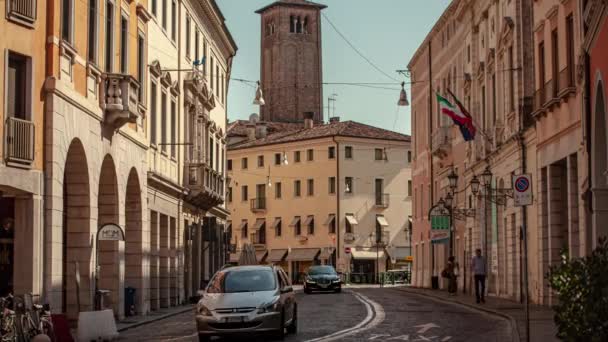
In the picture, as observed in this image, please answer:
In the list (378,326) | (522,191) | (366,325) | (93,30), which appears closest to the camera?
(522,191)

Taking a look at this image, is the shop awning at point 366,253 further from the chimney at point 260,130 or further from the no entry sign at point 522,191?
the no entry sign at point 522,191

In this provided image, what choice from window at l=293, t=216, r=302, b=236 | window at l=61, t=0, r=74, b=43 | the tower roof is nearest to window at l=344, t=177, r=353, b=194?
window at l=293, t=216, r=302, b=236

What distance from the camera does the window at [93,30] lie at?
97.8ft

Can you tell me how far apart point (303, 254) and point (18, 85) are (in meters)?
81.4

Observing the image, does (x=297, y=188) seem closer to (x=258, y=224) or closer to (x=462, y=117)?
(x=258, y=224)

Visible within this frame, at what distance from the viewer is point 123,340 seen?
82.6ft

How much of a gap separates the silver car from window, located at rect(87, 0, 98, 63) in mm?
8113

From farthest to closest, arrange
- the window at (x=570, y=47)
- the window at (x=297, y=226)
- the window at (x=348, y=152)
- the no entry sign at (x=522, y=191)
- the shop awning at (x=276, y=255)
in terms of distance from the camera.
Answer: the shop awning at (x=276, y=255)
the window at (x=297, y=226)
the window at (x=348, y=152)
the window at (x=570, y=47)
the no entry sign at (x=522, y=191)

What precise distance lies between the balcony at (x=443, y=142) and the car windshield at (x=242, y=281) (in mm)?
37369

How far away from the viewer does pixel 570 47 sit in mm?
31547

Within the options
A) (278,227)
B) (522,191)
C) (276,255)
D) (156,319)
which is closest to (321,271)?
(156,319)

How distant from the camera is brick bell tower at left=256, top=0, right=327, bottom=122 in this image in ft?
468

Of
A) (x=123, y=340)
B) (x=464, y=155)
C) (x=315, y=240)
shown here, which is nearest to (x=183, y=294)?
(x=464, y=155)

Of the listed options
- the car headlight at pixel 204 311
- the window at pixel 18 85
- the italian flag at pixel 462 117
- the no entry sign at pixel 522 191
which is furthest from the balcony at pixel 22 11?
the italian flag at pixel 462 117
